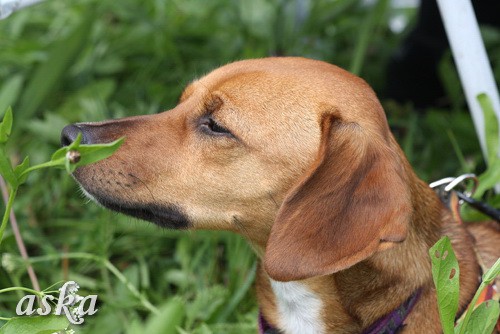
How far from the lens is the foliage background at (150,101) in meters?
3.15

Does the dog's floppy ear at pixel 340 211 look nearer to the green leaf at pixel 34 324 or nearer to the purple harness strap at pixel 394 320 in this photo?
the purple harness strap at pixel 394 320

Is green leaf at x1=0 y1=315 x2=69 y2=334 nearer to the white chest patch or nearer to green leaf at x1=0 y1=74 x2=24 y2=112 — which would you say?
the white chest patch

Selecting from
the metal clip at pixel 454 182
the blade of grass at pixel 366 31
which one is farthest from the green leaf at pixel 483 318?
the blade of grass at pixel 366 31

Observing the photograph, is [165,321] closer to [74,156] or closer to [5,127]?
[74,156]

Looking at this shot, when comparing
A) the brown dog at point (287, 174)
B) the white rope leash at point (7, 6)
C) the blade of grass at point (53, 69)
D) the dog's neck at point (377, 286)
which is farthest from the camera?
the blade of grass at point (53, 69)

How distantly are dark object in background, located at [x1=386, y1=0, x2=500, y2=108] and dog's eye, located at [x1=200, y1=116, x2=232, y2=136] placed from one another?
7.21ft

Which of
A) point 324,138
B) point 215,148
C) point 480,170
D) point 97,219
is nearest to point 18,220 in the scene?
point 97,219

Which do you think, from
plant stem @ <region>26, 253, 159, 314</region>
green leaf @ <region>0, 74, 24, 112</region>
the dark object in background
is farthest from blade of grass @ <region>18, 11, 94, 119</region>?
→ the dark object in background

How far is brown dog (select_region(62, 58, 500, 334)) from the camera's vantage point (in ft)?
7.12

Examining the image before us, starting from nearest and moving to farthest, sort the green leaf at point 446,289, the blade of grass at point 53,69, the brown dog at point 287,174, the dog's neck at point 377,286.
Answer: the green leaf at point 446,289
the brown dog at point 287,174
the dog's neck at point 377,286
the blade of grass at point 53,69

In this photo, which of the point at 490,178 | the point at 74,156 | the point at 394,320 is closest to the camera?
the point at 74,156

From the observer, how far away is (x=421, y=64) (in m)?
4.41

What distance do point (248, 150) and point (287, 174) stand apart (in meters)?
0.13

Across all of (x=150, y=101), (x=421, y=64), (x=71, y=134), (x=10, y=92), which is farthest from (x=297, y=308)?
(x=421, y=64)
